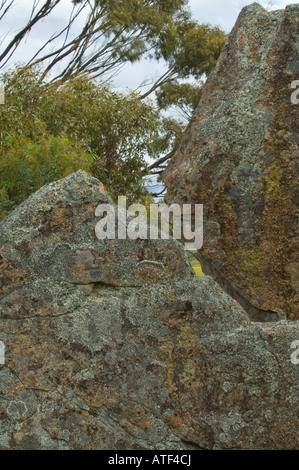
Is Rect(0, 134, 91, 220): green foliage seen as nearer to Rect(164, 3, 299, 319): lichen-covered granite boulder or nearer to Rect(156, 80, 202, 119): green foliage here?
Rect(164, 3, 299, 319): lichen-covered granite boulder

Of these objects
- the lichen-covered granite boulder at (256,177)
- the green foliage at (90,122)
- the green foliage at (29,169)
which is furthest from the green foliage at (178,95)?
the lichen-covered granite boulder at (256,177)

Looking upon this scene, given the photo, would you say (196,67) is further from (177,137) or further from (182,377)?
(182,377)

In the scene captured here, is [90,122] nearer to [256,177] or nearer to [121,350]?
[256,177]

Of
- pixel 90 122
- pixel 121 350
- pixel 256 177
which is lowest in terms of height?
pixel 121 350

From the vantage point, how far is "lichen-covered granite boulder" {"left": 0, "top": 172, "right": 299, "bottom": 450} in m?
3.27

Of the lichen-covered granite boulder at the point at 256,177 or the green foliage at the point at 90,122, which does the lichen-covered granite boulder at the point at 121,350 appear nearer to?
the lichen-covered granite boulder at the point at 256,177

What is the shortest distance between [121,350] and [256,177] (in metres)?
1.88

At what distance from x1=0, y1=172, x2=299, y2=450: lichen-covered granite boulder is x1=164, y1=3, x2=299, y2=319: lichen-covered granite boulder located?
128 cm

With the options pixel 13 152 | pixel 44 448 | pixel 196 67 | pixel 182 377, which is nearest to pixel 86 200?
pixel 182 377

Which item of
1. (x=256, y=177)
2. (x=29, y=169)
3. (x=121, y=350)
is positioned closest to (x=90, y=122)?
(x=29, y=169)

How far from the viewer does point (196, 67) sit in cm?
2395

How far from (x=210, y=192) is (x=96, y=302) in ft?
5.37

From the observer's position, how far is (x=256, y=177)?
4617mm

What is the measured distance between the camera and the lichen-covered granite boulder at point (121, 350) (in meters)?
3.27
